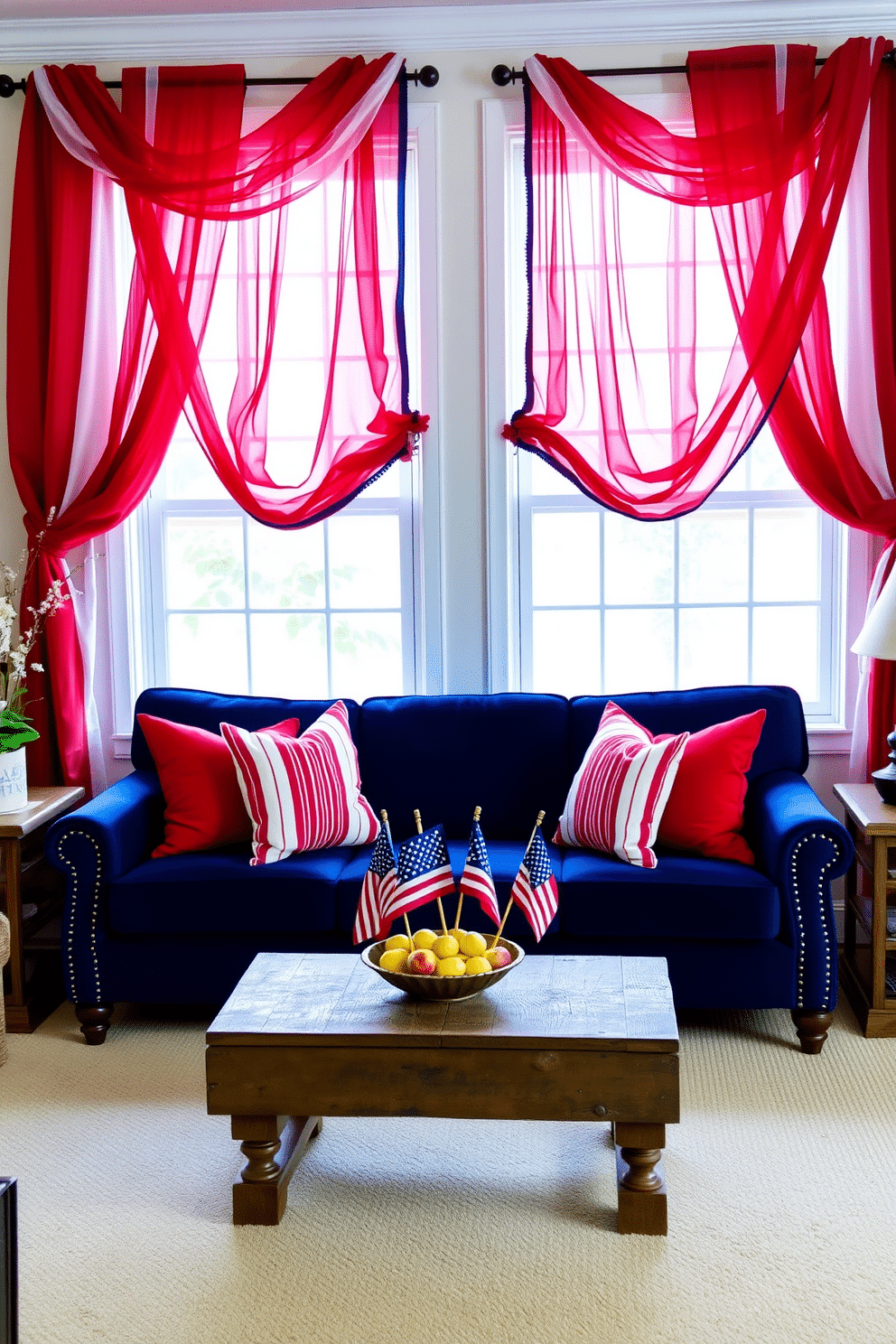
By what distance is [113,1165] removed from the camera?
2.87 meters

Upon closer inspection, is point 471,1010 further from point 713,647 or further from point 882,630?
point 713,647

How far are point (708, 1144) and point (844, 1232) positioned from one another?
0.42 metres

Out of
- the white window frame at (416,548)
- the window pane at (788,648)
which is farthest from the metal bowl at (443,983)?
the window pane at (788,648)

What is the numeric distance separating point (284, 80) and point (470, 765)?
2372 millimetres

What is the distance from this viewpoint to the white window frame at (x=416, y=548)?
4176 mm

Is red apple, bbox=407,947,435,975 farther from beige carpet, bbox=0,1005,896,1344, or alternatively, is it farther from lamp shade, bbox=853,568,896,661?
lamp shade, bbox=853,568,896,661

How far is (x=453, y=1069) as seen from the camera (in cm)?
252

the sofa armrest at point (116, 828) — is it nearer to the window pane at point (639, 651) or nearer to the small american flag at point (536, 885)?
the small american flag at point (536, 885)

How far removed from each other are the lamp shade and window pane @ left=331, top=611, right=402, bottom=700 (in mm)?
1589

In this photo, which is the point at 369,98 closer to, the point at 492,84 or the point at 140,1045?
the point at 492,84

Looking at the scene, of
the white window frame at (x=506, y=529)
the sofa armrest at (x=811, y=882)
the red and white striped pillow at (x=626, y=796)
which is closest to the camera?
the sofa armrest at (x=811, y=882)

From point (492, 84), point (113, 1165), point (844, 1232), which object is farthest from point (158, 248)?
point (844, 1232)

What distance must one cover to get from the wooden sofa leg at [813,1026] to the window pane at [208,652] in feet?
7.24

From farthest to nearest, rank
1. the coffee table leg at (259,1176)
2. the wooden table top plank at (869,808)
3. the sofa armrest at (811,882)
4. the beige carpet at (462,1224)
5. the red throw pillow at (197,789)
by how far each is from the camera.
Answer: the red throw pillow at (197,789) < the wooden table top plank at (869,808) < the sofa armrest at (811,882) < the coffee table leg at (259,1176) < the beige carpet at (462,1224)
